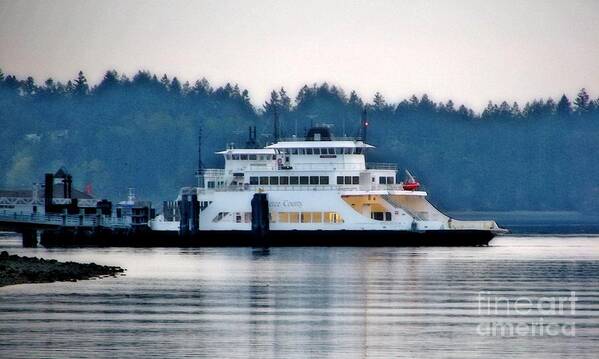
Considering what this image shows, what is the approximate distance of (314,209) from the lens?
92875 millimetres

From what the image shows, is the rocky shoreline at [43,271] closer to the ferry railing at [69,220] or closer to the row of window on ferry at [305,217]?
the row of window on ferry at [305,217]

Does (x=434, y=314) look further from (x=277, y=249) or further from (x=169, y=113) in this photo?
(x=169, y=113)

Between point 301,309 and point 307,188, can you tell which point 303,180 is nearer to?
point 307,188

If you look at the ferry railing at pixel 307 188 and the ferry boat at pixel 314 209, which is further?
the ferry railing at pixel 307 188

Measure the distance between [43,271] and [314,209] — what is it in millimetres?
30382

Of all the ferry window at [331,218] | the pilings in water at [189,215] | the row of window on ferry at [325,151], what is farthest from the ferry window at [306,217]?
the pilings in water at [189,215]

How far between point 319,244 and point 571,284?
30.7 metres

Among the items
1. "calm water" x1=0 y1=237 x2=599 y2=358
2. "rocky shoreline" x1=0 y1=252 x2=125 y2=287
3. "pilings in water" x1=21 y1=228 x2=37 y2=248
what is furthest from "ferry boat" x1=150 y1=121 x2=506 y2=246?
"rocky shoreline" x1=0 y1=252 x2=125 y2=287

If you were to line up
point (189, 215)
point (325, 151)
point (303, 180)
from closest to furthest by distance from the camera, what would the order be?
1. point (189, 215)
2. point (303, 180)
3. point (325, 151)

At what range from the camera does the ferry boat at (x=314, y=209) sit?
301ft

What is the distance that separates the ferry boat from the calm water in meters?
10.4

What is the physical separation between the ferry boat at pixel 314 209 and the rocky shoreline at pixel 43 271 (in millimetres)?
22523

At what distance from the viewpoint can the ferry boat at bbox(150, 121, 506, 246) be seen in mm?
91812

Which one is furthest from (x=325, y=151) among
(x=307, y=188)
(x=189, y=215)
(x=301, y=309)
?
(x=301, y=309)
